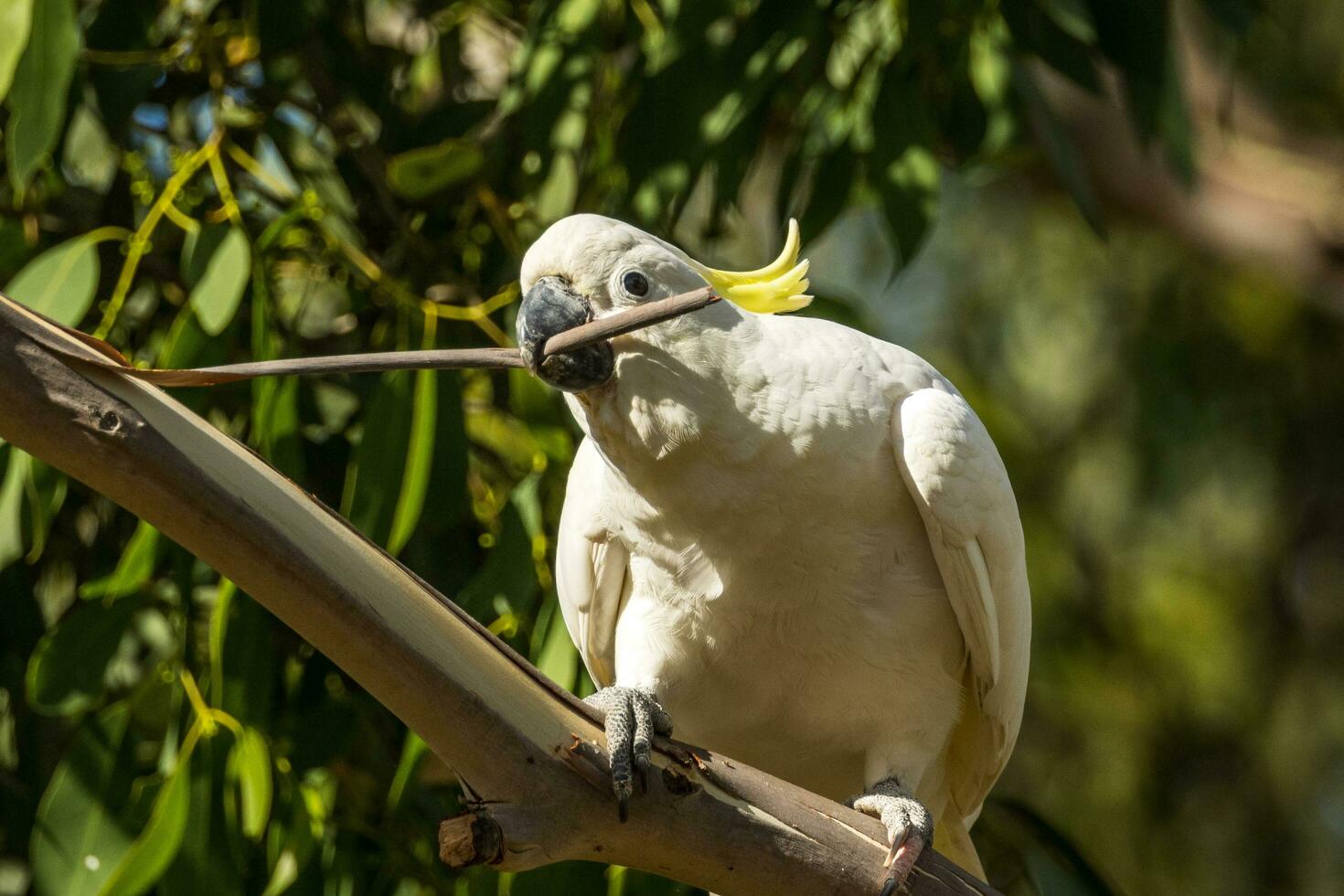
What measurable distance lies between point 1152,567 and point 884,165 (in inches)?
97.4

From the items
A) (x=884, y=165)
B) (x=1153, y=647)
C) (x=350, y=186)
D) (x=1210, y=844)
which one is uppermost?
(x=884, y=165)

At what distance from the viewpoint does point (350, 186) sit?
6.85ft

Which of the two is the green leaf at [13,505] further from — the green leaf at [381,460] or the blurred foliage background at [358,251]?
the green leaf at [381,460]

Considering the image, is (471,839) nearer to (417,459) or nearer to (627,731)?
(627,731)

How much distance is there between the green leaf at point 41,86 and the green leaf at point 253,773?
629 mm

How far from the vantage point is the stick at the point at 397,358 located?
3.18 ft

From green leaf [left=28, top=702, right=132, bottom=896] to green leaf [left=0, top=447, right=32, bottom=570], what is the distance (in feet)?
0.74

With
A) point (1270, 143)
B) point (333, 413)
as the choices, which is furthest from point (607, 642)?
point (1270, 143)

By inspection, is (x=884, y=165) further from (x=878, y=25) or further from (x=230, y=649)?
(x=230, y=649)

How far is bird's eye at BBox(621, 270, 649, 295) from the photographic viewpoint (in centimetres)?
136

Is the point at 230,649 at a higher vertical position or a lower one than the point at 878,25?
lower

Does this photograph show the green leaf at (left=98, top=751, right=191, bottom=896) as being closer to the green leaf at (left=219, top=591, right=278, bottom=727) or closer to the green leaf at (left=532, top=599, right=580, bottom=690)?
the green leaf at (left=219, top=591, right=278, bottom=727)

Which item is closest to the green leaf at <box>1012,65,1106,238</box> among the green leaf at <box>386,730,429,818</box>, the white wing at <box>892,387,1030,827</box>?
the white wing at <box>892,387,1030,827</box>

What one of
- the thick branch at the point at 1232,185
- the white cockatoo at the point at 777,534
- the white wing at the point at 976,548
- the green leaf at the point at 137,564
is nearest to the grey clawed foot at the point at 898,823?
the white cockatoo at the point at 777,534
